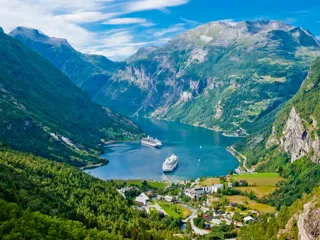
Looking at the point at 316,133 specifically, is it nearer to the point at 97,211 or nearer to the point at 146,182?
the point at 146,182

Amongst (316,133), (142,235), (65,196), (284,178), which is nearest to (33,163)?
(65,196)

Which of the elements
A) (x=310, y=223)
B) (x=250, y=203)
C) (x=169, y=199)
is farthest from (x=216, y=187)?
(x=310, y=223)

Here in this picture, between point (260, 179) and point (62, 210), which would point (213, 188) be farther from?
point (62, 210)

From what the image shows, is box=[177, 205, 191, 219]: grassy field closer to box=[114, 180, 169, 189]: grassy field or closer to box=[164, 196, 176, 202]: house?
box=[164, 196, 176, 202]: house

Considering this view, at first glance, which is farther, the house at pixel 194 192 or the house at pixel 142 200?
the house at pixel 194 192

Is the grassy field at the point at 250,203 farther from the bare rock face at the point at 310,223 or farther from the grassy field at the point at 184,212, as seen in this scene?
the bare rock face at the point at 310,223

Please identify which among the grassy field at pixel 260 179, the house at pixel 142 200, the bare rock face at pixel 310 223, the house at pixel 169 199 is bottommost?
the bare rock face at pixel 310 223

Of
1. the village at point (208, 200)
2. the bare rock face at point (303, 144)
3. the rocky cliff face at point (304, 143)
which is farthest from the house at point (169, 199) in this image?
the rocky cliff face at point (304, 143)

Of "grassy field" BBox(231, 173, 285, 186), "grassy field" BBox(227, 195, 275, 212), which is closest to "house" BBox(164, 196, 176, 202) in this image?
"grassy field" BBox(227, 195, 275, 212)

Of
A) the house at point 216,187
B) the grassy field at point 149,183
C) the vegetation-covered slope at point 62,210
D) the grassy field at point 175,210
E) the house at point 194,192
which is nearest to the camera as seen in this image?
the vegetation-covered slope at point 62,210
